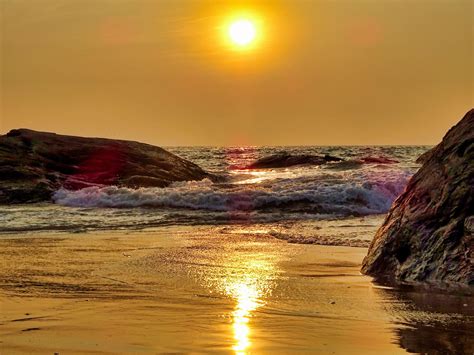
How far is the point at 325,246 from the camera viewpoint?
9211 millimetres

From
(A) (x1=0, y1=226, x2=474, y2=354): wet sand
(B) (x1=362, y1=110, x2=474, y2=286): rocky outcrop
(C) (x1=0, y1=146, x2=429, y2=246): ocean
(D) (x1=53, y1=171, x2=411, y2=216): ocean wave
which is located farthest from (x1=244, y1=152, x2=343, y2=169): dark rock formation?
(B) (x1=362, y1=110, x2=474, y2=286): rocky outcrop

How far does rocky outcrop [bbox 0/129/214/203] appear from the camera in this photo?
1881 cm

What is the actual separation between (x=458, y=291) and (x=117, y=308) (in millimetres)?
2840

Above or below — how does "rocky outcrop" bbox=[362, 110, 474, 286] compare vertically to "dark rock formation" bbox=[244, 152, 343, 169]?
below

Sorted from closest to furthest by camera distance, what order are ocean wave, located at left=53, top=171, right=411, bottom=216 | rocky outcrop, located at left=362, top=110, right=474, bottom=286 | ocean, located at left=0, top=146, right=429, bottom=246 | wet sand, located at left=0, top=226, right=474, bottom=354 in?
1. wet sand, located at left=0, top=226, right=474, bottom=354
2. rocky outcrop, located at left=362, top=110, right=474, bottom=286
3. ocean, located at left=0, top=146, right=429, bottom=246
4. ocean wave, located at left=53, top=171, right=411, bottom=216

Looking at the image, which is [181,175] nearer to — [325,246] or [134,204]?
[134,204]

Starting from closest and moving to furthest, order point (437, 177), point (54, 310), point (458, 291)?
point (54, 310) → point (458, 291) → point (437, 177)

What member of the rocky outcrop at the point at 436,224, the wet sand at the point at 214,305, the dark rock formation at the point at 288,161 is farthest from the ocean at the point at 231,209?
the dark rock formation at the point at 288,161

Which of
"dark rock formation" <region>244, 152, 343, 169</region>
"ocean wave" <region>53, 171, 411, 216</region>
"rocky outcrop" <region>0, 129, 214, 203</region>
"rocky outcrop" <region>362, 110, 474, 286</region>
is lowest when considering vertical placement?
"rocky outcrop" <region>362, 110, 474, 286</region>

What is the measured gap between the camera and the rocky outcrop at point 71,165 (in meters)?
18.8

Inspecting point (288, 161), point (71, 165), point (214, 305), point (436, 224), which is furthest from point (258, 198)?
point (288, 161)

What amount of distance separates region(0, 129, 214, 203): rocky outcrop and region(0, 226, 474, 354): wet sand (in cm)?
1060

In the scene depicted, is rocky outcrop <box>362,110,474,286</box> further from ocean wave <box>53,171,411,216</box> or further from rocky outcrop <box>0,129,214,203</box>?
rocky outcrop <box>0,129,214,203</box>

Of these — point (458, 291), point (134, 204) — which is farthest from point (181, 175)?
point (458, 291)
